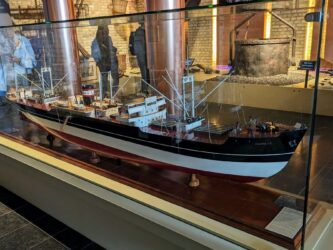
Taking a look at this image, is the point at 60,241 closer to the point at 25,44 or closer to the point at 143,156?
the point at 143,156

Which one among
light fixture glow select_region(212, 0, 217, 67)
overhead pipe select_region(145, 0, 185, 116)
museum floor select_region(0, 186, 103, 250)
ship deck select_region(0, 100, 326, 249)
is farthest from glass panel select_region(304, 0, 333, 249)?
museum floor select_region(0, 186, 103, 250)

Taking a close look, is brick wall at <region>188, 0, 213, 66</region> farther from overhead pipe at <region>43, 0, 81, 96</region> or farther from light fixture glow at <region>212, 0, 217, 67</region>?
overhead pipe at <region>43, 0, 81, 96</region>

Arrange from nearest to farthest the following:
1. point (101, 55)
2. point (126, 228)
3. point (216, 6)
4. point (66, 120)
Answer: point (216, 6), point (126, 228), point (66, 120), point (101, 55)

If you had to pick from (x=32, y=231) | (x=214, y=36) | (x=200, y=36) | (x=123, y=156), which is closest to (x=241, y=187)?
(x=123, y=156)

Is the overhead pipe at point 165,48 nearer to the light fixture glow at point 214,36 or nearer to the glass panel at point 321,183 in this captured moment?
the light fixture glow at point 214,36

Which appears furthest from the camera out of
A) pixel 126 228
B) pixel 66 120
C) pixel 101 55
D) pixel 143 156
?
pixel 101 55

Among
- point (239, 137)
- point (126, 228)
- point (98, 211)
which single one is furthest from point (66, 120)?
point (239, 137)

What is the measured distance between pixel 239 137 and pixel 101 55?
101cm

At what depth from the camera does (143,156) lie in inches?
42.9

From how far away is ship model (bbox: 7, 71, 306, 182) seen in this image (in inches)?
34.9

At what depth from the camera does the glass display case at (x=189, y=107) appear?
87 cm

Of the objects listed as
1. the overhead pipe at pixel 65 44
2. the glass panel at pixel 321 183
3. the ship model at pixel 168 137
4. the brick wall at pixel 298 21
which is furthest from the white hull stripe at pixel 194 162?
the overhead pipe at pixel 65 44

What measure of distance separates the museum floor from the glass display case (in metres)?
0.46

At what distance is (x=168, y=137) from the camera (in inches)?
39.2
